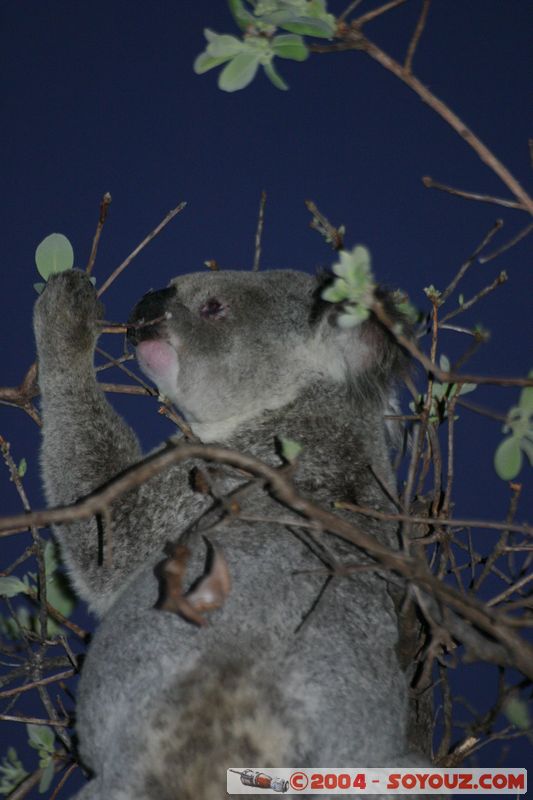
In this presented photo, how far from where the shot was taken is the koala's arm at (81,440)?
2.10m

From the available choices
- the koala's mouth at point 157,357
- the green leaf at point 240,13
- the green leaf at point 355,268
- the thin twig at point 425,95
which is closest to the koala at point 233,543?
the koala's mouth at point 157,357

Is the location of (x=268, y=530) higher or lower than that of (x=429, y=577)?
lower

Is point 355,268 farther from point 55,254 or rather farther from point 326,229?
point 55,254

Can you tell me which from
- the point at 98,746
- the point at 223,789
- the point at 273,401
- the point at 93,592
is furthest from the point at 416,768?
the point at 273,401

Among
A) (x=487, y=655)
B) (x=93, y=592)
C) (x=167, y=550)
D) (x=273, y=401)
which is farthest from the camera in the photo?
(x=273, y=401)

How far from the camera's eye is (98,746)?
1756 millimetres

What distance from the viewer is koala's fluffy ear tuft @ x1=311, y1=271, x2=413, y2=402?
6.81 ft

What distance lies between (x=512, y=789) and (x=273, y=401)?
121cm

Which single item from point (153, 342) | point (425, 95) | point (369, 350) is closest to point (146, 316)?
point (153, 342)

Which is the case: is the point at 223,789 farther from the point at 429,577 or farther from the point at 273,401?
the point at 273,401

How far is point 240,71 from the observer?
1.30 metres

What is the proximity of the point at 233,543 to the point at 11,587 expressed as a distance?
24.2 inches

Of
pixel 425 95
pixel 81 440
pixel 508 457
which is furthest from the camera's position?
pixel 81 440

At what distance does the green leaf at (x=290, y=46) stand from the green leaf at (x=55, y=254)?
3.33ft
